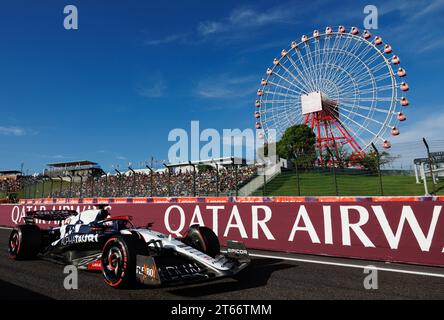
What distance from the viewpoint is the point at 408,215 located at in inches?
226

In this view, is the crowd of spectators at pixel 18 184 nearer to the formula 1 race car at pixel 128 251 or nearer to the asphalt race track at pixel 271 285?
the formula 1 race car at pixel 128 251

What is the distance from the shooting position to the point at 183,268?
169 inches

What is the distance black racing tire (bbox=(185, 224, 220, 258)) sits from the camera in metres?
5.53

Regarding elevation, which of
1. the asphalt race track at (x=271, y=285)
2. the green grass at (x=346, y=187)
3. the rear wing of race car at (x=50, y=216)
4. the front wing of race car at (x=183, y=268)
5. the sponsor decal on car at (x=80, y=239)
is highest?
the green grass at (x=346, y=187)

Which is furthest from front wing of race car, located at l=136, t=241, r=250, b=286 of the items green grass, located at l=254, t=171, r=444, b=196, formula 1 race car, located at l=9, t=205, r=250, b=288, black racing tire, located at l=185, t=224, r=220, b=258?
green grass, located at l=254, t=171, r=444, b=196

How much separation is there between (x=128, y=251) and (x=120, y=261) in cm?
22

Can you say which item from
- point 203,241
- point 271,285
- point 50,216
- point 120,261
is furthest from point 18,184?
point 271,285

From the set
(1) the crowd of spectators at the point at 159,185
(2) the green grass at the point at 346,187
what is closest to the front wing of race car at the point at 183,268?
(2) the green grass at the point at 346,187

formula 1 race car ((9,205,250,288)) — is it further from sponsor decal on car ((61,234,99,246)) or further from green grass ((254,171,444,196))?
green grass ((254,171,444,196))

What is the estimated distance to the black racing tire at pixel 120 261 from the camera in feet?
13.7

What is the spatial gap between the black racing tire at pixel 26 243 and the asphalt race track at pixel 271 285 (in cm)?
62
